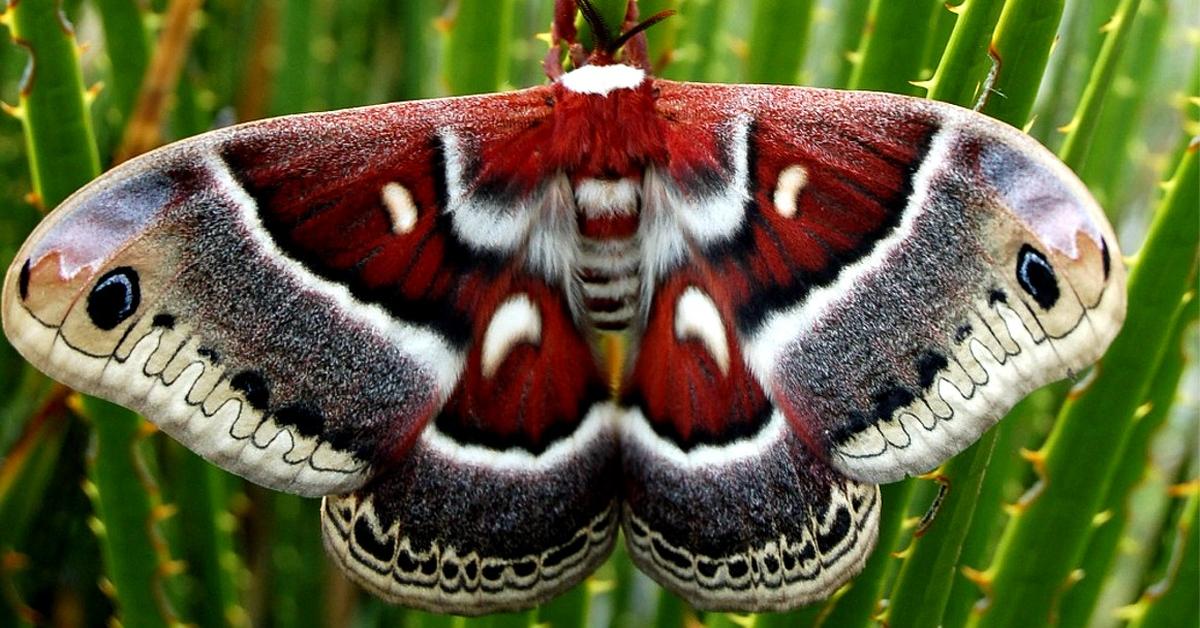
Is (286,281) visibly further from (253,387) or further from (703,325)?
(703,325)

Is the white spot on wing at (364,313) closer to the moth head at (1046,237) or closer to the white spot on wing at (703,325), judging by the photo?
the white spot on wing at (703,325)

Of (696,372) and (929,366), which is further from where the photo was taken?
(696,372)

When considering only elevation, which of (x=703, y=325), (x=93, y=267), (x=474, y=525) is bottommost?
(x=474, y=525)

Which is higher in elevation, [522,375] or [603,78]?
[603,78]

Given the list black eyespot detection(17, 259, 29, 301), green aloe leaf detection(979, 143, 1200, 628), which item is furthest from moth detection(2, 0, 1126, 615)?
green aloe leaf detection(979, 143, 1200, 628)

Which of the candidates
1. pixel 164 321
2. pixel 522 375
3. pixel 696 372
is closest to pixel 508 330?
pixel 522 375

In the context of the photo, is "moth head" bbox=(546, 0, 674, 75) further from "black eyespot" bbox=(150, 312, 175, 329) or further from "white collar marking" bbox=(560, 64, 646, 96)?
"black eyespot" bbox=(150, 312, 175, 329)

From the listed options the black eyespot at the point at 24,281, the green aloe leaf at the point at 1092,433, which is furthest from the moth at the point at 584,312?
the green aloe leaf at the point at 1092,433
